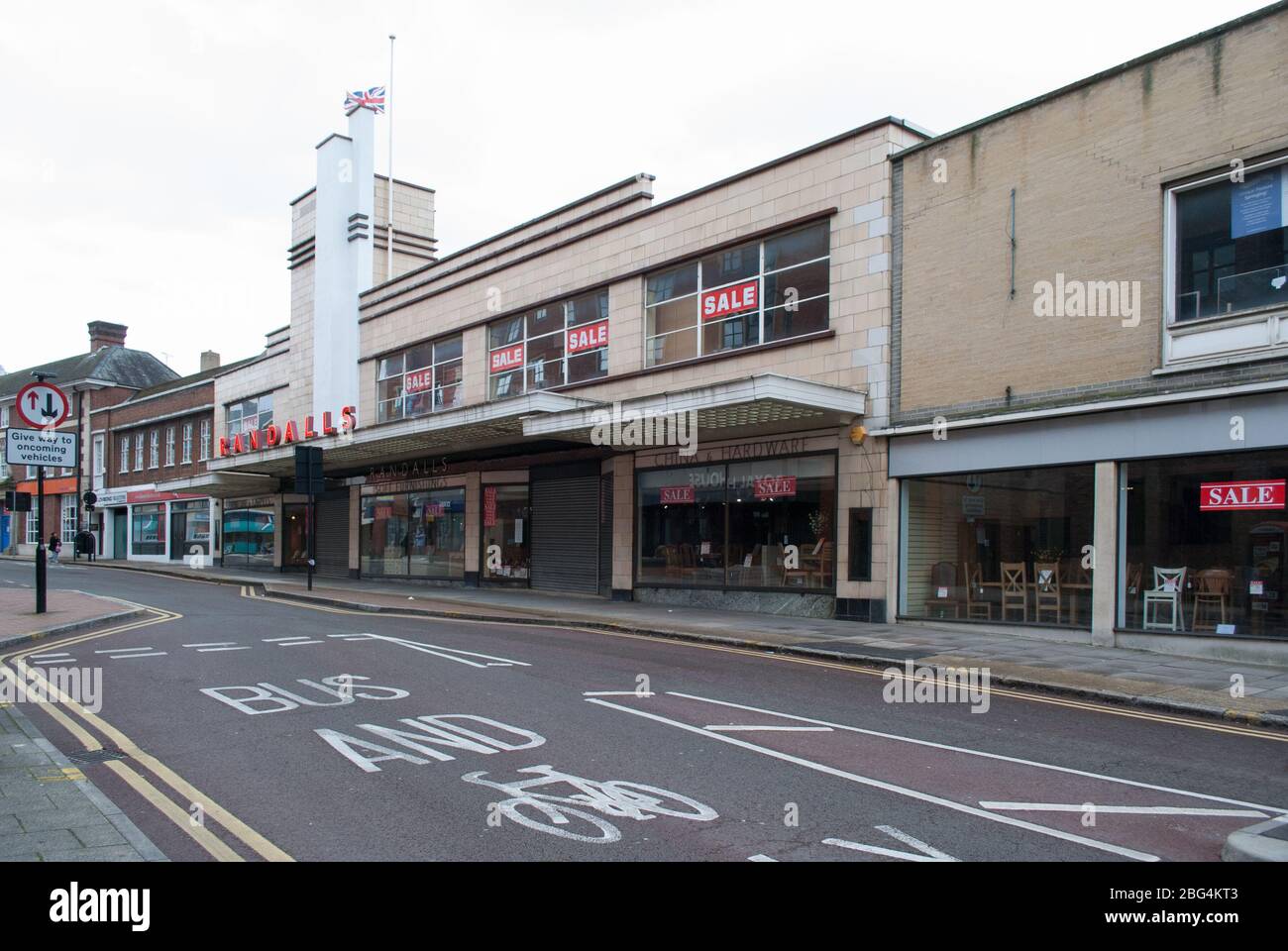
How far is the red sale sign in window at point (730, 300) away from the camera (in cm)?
1941

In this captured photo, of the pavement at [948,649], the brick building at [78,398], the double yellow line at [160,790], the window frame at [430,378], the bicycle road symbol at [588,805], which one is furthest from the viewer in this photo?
the brick building at [78,398]

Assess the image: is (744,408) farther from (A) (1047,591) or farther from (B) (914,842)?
(B) (914,842)

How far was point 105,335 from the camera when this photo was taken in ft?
184

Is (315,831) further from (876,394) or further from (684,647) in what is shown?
(876,394)

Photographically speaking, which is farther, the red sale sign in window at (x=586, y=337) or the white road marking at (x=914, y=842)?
the red sale sign in window at (x=586, y=337)

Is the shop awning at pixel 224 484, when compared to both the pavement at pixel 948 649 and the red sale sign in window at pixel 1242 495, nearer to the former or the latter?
the pavement at pixel 948 649

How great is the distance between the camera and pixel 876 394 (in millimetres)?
17031

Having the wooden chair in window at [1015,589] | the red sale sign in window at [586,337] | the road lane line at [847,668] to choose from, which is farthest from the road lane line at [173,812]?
the red sale sign in window at [586,337]

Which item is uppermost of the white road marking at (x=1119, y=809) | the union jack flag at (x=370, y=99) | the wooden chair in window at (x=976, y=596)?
the union jack flag at (x=370, y=99)

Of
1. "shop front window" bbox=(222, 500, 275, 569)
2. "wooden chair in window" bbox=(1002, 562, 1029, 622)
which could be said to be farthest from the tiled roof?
"wooden chair in window" bbox=(1002, 562, 1029, 622)

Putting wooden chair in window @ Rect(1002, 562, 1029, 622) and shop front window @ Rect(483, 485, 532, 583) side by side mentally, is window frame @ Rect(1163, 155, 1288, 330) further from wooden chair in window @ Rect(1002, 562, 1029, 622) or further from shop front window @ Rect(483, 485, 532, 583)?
shop front window @ Rect(483, 485, 532, 583)

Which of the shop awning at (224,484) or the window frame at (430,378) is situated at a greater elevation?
the window frame at (430,378)

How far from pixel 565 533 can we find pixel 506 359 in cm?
537

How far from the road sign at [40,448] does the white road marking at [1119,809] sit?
1495 cm
